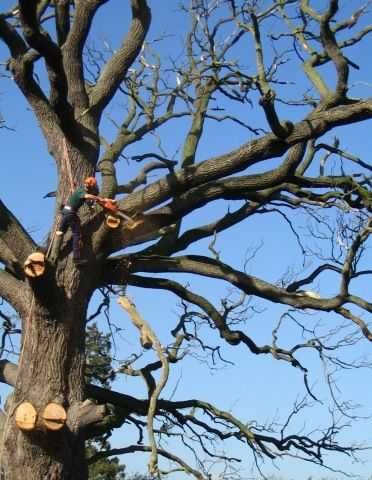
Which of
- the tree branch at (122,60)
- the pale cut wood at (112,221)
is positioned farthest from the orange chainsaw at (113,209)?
the tree branch at (122,60)

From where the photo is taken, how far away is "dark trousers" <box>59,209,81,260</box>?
7305 millimetres

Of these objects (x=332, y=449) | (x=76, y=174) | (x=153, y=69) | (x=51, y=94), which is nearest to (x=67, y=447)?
(x=76, y=174)

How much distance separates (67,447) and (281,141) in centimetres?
338

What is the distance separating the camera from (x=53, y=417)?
679 cm

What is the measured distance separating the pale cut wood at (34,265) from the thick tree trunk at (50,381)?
3.3 inches

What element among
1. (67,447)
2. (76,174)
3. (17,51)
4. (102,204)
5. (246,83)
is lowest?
(67,447)

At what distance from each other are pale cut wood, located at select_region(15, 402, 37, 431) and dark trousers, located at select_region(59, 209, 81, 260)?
143cm

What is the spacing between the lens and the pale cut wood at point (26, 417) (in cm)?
671

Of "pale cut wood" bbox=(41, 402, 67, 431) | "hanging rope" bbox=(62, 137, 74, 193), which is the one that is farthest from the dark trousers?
"pale cut wood" bbox=(41, 402, 67, 431)

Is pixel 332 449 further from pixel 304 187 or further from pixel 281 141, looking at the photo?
pixel 281 141

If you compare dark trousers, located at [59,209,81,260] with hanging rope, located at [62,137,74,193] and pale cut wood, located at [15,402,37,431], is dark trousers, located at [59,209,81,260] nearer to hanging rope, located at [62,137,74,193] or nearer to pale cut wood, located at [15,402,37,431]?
hanging rope, located at [62,137,74,193]

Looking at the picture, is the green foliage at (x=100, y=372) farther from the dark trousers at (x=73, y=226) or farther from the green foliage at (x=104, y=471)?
the dark trousers at (x=73, y=226)

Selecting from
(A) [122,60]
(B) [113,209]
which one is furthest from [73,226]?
(A) [122,60]

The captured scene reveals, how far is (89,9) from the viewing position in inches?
344
